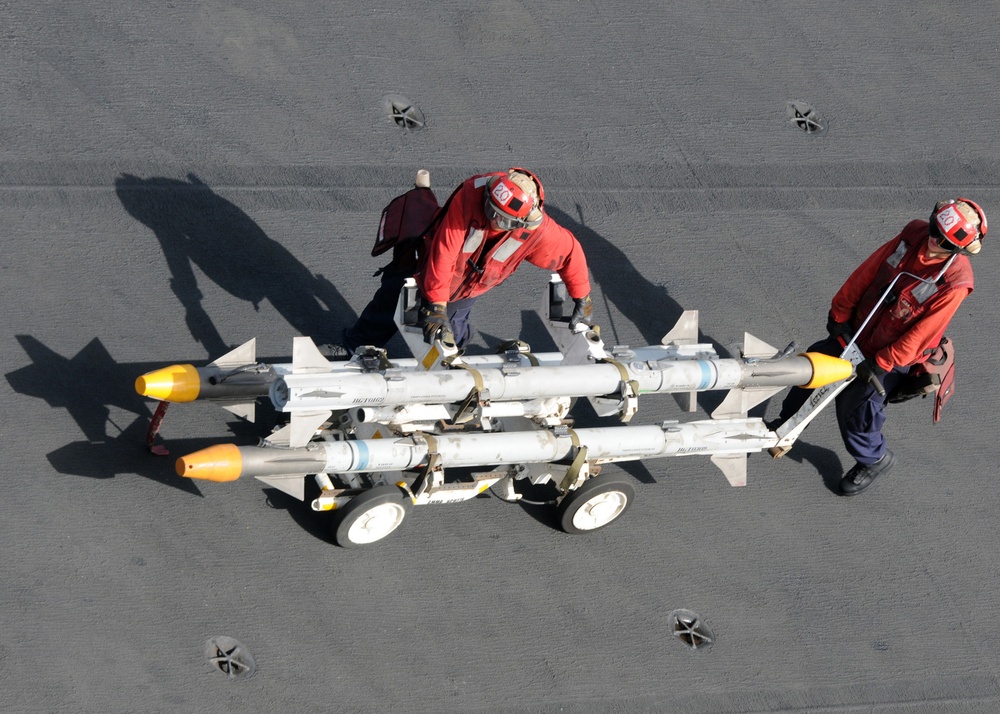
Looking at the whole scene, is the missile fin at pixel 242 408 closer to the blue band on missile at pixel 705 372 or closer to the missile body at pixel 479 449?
the missile body at pixel 479 449

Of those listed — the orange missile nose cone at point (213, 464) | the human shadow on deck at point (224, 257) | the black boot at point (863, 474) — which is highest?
the orange missile nose cone at point (213, 464)

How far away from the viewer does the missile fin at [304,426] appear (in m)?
6.41

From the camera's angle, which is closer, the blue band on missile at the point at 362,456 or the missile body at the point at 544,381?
the missile body at the point at 544,381

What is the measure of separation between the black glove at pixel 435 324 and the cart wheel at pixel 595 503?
1.25m

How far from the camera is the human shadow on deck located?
321 inches

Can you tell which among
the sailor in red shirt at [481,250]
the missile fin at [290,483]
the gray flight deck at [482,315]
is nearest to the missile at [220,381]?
the missile fin at [290,483]

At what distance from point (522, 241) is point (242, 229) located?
253cm

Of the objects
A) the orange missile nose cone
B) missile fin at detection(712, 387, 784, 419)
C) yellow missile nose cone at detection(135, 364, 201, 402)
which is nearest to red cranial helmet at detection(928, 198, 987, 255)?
missile fin at detection(712, 387, 784, 419)

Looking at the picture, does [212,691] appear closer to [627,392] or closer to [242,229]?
[627,392]

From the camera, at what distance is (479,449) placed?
668 centimetres

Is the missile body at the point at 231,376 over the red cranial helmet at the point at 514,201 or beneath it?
beneath

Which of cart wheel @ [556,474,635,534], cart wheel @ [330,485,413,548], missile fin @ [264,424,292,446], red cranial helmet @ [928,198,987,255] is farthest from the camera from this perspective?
cart wheel @ [556,474,635,534]

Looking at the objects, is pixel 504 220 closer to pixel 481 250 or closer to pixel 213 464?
pixel 481 250

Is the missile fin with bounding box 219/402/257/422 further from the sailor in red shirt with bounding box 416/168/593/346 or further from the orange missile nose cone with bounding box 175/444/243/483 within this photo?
the sailor in red shirt with bounding box 416/168/593/346
